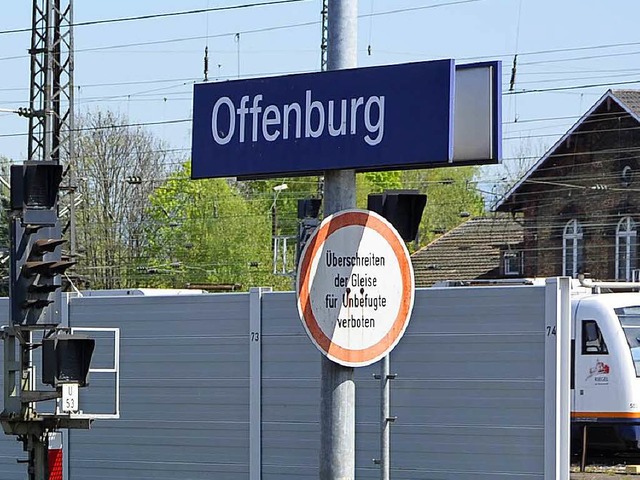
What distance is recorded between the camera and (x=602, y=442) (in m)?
19.3

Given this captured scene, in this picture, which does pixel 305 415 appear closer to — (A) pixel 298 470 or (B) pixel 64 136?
(A) pixel 298 470

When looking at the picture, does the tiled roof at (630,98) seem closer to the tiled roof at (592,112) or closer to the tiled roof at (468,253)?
the tiled roof at (592,112)

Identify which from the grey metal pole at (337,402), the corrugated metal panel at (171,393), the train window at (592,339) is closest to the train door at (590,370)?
the train window at (592,339)

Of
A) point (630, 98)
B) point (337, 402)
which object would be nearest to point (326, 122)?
point (337, 402)

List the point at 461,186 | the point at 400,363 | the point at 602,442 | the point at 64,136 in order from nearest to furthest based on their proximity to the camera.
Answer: the point at 400,363 → the point at 602,442 → the point at 64,136 → the point at 461,186

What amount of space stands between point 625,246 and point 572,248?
2.50 meters

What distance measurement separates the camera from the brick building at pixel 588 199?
4681 centimetres

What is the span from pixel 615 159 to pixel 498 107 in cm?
4287

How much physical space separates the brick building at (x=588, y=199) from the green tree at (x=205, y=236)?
49.6ft

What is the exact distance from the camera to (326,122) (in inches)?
244

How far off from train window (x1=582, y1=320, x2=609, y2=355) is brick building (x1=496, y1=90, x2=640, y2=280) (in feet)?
84.9

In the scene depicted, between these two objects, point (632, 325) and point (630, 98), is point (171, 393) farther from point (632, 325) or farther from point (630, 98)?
point (630, 98)

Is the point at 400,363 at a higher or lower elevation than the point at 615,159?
lower

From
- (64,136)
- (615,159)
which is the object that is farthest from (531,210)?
(64,136)
